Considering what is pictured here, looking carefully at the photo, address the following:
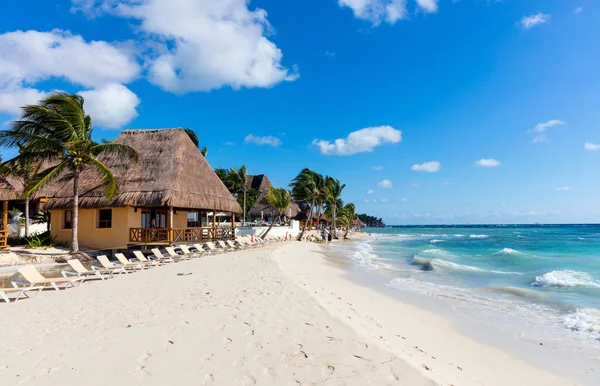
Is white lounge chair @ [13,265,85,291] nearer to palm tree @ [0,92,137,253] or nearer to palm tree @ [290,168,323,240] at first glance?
palm tree @ [0,92,137,253]

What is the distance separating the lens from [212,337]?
13.6ft

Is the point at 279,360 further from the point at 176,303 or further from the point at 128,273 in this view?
the point at 128,273

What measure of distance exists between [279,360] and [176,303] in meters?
3.13

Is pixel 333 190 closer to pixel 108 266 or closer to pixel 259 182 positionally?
pixel 259 182

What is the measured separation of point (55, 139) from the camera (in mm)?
13711

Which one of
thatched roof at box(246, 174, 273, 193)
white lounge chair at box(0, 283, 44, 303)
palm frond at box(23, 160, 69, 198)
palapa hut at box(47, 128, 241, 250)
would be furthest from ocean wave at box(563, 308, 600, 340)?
thatched roof at box(246, 174, 273, 193)

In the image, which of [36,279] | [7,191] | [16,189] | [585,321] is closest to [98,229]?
[7,191]

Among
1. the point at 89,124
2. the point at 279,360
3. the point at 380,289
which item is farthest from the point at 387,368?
the point at 89,124

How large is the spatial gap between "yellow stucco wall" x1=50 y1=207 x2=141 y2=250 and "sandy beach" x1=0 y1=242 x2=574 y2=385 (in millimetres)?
8681

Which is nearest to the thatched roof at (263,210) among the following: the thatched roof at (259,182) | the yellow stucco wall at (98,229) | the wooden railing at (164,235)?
the thatched roof at (259,182)

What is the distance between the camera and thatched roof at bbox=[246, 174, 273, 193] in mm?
39375

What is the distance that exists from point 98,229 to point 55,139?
13.9 feet

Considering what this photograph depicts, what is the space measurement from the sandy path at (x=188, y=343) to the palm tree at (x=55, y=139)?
8.17 meters

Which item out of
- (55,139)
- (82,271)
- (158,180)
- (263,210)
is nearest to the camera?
(82,271)
